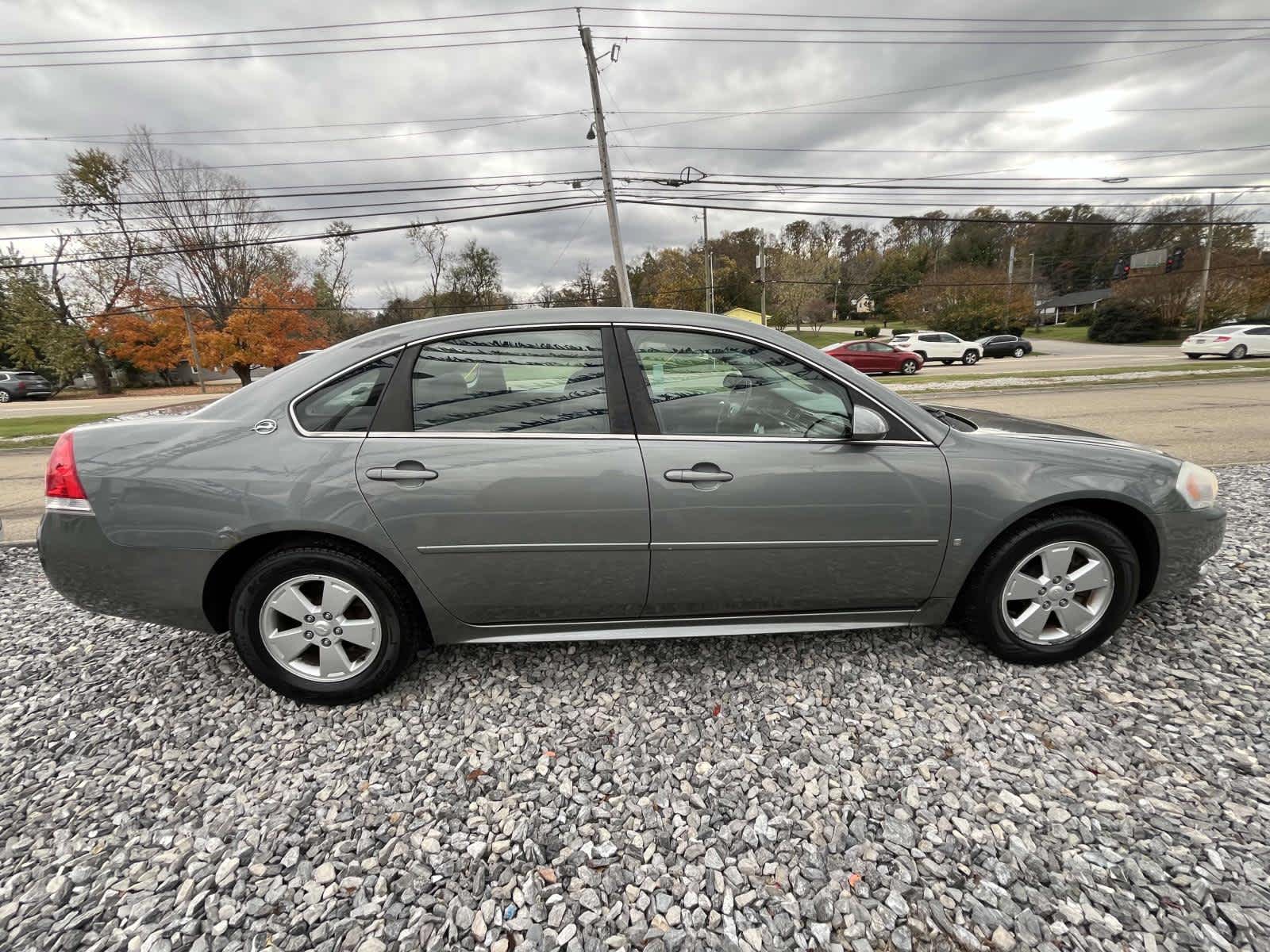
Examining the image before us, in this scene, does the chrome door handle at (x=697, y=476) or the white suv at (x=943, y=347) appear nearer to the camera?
the chrome door handle at (x=697, y=476)

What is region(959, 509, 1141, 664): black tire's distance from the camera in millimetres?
2295

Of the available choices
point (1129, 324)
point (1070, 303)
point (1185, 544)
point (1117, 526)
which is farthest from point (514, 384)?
point (1070, 303)

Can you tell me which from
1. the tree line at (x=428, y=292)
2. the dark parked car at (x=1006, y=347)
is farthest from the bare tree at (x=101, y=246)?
the dark parked car at (x=1006, y=347)

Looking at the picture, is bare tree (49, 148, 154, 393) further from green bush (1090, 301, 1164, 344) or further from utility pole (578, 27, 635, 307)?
green bush (1090, 301, 1164, 344)

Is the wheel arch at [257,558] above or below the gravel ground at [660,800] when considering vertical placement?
above

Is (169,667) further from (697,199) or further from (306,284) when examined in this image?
(306,284)

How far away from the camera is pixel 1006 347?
30250mm

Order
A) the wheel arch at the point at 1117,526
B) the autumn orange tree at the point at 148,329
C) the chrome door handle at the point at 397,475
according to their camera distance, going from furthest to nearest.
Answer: the autumn orange tree at the point at 148,329 < the wheel arch at the point at 1117,526 < the chrome door handle at the point at 397,475

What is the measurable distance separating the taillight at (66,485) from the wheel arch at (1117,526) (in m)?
3.53

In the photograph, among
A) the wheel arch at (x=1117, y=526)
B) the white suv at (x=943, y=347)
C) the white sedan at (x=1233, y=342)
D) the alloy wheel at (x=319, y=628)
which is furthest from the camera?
the white suv at (x=943, y=347)

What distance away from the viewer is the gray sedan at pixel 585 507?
2068 mm

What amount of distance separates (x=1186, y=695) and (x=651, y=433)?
2.41 meters

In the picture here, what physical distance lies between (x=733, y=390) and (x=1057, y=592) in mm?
1649

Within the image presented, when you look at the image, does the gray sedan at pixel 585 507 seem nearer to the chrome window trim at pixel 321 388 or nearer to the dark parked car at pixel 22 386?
the chrome window trim at pixel 321 388
